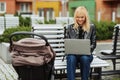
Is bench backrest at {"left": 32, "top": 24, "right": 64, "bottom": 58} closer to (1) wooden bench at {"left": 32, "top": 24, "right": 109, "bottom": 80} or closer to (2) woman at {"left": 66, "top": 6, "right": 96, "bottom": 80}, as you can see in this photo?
(1) wooden bench at {"left": 32, "top": 24, "right": 109, "bottom": 80}

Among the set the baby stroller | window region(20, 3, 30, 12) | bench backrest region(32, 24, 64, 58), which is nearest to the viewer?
the baby stroller

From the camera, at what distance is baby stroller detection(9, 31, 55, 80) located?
6.32 m

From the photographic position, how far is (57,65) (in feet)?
25.3

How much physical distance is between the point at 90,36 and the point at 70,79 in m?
0.88

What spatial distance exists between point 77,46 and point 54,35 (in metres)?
1.29

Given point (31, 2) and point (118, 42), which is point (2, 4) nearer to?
point (31, 2)

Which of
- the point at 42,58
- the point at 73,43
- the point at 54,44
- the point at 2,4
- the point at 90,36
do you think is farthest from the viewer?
the point at 2,4

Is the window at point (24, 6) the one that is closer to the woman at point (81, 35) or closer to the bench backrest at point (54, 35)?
the bench backrest at point (54, 35)

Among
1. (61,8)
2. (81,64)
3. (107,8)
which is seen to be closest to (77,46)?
(81,64)

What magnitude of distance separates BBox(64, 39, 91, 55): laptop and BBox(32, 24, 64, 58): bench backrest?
883mm

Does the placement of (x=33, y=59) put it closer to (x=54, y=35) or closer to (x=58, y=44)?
(x=58, y=44)

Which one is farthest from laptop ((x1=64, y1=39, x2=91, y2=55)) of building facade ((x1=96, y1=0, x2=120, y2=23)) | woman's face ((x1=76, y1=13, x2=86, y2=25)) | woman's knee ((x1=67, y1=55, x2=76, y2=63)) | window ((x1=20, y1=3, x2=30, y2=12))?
window ((x1=20, y1=3, x2=30, y2=12))

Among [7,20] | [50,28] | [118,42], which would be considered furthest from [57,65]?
[7,20]

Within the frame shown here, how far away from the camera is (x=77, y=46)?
7.30 meters
